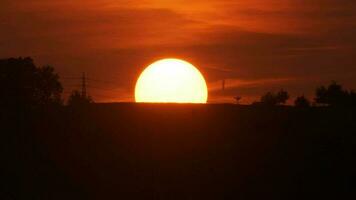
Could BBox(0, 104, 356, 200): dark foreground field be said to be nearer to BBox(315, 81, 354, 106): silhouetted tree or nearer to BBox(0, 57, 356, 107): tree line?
BBox(0, 57, 356, 107): tree line

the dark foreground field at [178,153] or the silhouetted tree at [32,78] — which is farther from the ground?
the silhouetted tree at [32,78]

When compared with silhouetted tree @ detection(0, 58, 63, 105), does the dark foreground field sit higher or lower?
lower

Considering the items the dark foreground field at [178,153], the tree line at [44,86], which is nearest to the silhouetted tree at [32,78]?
the tree line at [44,86]

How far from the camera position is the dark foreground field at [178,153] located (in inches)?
1286

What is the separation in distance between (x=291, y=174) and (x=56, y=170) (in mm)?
7771

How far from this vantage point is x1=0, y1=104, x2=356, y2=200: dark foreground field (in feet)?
107

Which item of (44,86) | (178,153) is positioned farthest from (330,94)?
(178,153)

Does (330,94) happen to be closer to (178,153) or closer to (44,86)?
(44,86)

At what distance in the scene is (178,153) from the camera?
3450 centimetres

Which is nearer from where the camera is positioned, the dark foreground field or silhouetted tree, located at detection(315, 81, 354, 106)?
the dark foreground field

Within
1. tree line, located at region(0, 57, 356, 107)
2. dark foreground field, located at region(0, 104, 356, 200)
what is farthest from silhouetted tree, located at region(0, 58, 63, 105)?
dark foreground field, located at region(0, 104, 356, 200)

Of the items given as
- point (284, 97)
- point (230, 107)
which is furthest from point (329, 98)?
point (230, 107)

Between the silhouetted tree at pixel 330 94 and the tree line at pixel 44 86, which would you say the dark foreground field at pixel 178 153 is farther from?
the silhouetted tree at pixel 330 94

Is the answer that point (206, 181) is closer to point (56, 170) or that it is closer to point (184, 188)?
point (184, 188)
